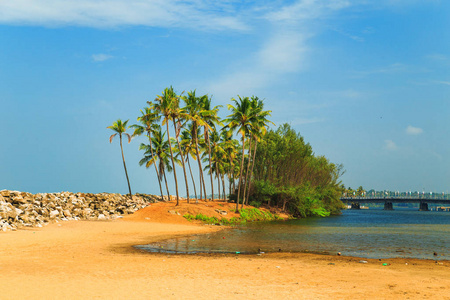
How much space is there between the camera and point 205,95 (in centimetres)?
5350

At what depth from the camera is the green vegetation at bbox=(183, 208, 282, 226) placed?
43.0 meters

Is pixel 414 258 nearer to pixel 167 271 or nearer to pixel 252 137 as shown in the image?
pixel 167 271

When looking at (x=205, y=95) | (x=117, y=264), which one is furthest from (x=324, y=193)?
(x=117, y=264)

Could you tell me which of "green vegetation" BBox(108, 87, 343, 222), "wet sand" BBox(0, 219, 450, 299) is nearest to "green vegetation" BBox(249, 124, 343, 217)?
"green vegetation" BBox(108, 87, 343, 222)

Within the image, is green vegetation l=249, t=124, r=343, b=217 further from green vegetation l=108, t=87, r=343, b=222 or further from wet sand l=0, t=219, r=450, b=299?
wet sand l=0, t=219, r=450, b=299

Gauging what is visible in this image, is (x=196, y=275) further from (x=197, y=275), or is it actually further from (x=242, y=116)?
(x=242, y=116)

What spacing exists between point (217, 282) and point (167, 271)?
8.92 feet

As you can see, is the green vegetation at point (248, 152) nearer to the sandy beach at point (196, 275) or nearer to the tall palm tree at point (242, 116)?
the tall palm tree at point (242, 116)

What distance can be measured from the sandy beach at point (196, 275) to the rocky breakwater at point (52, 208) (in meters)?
8.64

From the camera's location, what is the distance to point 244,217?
51219mm

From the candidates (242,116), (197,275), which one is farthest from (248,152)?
(197,275)

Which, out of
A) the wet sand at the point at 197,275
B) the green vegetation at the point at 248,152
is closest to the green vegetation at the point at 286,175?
the green vegetation at the point at 248,152

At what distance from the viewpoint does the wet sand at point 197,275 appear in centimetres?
1109

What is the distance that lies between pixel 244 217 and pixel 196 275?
38.0 metres
